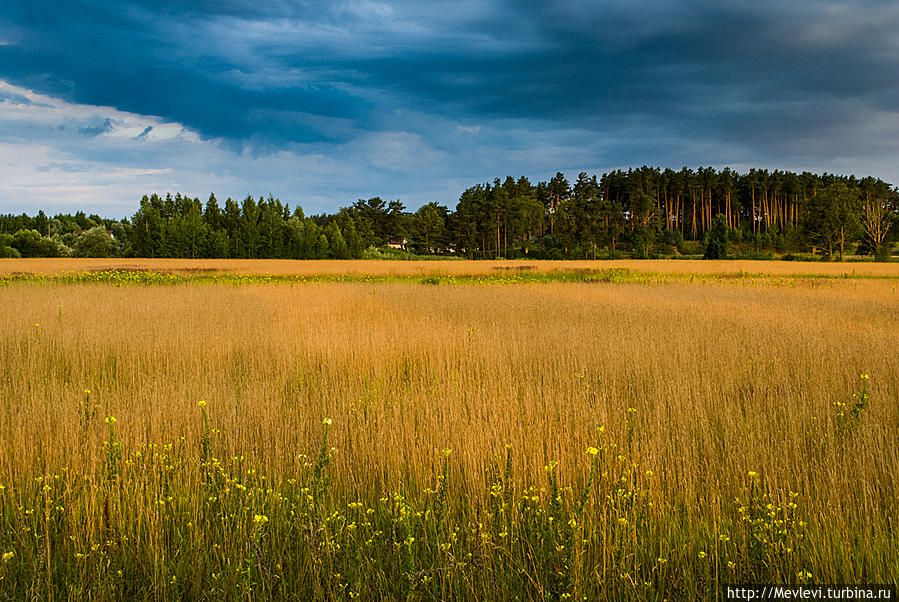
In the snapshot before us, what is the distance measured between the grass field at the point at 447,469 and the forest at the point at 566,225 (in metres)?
69.9

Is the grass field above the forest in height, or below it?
below

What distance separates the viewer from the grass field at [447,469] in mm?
2877

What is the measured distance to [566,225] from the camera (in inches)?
3374

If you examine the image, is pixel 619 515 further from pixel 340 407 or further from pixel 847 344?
pixel 847 344

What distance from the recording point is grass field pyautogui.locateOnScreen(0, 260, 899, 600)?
113 inches

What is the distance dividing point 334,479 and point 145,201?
4010 inches

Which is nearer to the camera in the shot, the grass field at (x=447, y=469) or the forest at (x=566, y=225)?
the grass field at (x=447, y=469)

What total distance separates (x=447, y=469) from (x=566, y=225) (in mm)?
85567

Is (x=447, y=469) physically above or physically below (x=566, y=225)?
below

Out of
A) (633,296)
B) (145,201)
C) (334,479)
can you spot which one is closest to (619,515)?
(334,479)

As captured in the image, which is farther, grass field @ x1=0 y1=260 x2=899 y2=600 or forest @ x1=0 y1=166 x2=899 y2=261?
forest @ x1=0 y1=166 x2=899 y2=261

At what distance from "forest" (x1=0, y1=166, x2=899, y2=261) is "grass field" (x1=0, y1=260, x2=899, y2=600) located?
A: 6986 cm

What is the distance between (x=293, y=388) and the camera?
667cm

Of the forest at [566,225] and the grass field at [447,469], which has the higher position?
the forest at [566,225]
